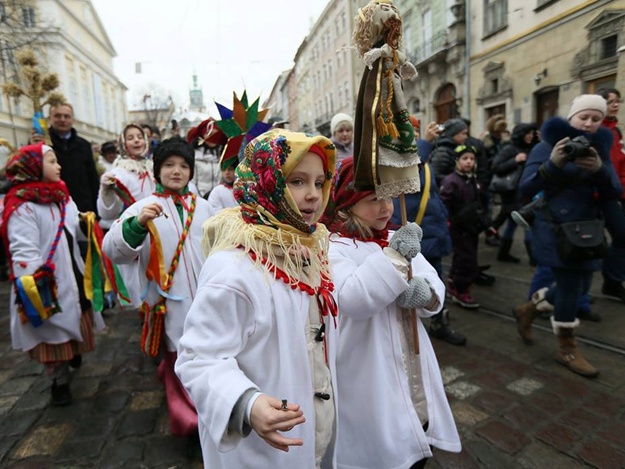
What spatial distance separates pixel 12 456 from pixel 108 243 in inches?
58.1

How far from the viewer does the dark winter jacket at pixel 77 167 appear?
4.57 metres

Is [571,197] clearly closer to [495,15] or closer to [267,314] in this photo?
[267,314]

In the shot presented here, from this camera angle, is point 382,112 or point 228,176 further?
point 228,176

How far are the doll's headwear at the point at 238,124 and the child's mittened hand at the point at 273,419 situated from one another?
2158 millimetres

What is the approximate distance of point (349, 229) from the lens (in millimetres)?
1958

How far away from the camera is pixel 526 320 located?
3.62 metres

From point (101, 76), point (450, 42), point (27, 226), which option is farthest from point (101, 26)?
point (27, 226)

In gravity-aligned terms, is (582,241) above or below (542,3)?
below

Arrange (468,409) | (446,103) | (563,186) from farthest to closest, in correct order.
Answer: (446,103)
(563,186)
(468,409)

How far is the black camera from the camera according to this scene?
2.79 meters

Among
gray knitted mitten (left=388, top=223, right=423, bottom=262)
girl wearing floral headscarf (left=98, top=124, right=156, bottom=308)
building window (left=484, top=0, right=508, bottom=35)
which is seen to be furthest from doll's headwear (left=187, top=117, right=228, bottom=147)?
building window (left=484, top=0, right=508, bottom=35)

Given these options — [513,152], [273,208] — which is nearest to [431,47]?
[513,152]

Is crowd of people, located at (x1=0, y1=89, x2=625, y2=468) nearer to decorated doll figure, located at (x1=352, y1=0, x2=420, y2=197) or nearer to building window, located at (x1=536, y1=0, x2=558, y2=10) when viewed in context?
decorated doll figure, located at (x1=352, y1=0, x2=420, y2=197)

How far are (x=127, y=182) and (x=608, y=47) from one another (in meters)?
12.1
